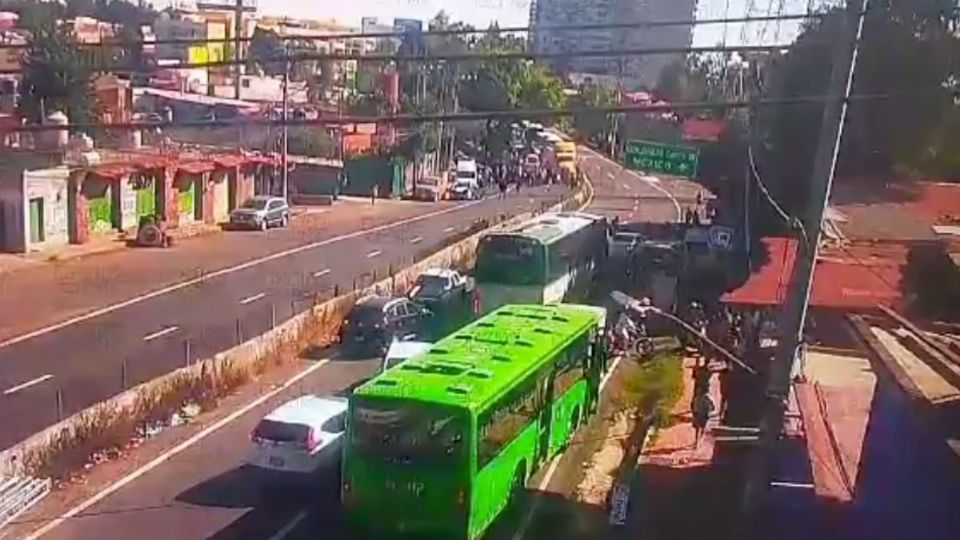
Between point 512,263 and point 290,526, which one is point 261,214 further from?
point 290,526

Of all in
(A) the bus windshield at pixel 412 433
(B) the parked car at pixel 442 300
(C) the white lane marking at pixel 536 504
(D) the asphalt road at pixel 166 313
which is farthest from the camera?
(B) the parked car at pixel 442 300

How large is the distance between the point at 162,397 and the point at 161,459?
49.5 inches

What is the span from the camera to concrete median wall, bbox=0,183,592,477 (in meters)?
10.5

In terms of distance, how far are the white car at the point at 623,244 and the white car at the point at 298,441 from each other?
1554 centimetres

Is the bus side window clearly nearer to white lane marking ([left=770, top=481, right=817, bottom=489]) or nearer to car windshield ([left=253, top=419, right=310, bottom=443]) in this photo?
car windshield ([left=253, top=419, right=310, bottom=443])

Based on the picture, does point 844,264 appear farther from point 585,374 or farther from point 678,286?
point 678,286

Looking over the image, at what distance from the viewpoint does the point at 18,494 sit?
31.9 feet

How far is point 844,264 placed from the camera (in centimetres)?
1227

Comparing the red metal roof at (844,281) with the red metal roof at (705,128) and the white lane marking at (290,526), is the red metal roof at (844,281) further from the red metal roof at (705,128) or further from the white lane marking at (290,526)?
the red metal roof at (705,128)

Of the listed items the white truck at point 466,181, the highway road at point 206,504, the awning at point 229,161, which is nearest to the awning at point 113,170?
the awning at point 229,161

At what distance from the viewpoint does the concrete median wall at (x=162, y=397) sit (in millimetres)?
10508

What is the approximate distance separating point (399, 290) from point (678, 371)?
6.06 metres

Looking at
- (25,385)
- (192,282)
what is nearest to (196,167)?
(192,282)

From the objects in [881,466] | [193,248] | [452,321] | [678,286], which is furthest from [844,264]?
[193,248]
